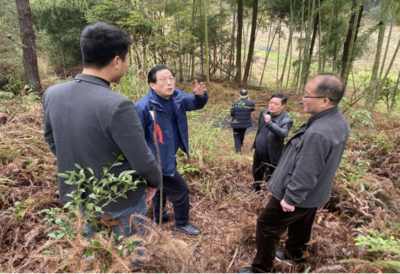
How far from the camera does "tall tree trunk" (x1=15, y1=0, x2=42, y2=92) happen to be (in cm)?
470

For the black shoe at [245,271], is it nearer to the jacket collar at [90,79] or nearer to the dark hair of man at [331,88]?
the dark hair of man at [331,88]

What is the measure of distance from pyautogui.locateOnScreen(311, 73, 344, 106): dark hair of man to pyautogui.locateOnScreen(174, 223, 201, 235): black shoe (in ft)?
5.65

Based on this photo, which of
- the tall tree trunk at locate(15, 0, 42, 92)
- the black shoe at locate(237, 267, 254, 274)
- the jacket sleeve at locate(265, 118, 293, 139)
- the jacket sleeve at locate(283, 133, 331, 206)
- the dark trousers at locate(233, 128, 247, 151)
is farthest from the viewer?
the dark trousers at locate(233, 128, 247, 151)

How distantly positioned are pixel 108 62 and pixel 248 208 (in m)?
2.09

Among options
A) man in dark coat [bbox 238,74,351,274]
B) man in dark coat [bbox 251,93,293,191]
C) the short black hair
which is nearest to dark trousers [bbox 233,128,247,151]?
man in dark coat [bbox 251,93,293,191]

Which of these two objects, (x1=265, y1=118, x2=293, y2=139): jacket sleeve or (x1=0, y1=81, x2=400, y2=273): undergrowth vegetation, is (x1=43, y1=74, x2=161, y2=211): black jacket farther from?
(x1=265, y1=118, x2=293, y2=139): jacket sleeve

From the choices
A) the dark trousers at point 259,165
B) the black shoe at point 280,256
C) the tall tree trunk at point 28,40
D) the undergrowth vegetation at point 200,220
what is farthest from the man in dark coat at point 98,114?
the tall tree trunk at point 28,40

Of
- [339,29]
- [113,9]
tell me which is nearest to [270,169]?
[339,29]

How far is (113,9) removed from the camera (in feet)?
29.3

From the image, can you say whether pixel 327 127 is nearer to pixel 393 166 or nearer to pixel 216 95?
pixel 393 166

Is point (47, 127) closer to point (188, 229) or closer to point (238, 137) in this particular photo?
point (188, 229)

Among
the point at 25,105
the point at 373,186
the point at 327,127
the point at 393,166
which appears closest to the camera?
the point at 327,127

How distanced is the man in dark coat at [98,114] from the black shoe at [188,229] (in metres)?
1.32

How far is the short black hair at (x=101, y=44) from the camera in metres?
1.07
